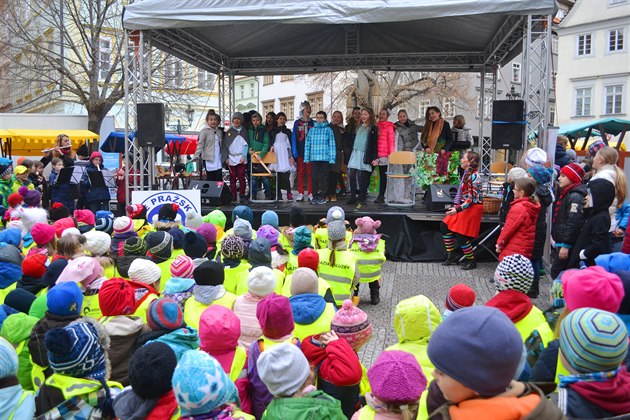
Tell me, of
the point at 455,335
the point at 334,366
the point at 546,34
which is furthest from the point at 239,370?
the point at 546,34

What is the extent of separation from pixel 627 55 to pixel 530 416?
40.1m

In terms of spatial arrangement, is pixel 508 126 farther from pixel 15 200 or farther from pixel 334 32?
pixel 15 200

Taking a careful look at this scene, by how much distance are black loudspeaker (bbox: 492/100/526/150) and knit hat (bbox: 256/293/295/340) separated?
7.22 m

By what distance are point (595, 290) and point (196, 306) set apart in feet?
7.91

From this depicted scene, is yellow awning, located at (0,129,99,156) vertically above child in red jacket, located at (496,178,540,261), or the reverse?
yellow awning, located at (0,129,99,156)

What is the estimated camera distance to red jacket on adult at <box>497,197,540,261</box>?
6480mm

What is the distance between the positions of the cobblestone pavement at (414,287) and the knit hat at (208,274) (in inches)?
75.7

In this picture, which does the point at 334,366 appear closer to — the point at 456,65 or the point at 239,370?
the point at 239,370

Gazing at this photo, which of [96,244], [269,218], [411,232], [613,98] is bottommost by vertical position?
[411,232]

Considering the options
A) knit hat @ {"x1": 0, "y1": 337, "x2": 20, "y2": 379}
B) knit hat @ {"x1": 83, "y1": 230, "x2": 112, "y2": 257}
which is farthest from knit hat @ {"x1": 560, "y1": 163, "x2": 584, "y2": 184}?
knit hat @ {"x1": 0, "y1": 337, "x2": 20, "y2": 379}

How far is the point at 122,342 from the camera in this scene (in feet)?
10.5

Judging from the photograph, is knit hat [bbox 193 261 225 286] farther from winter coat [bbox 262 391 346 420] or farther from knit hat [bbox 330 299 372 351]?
winter coat [bbox 262 391 346 420]

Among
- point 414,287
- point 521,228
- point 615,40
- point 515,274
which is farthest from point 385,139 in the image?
point 615,40

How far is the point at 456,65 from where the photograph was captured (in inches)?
551
